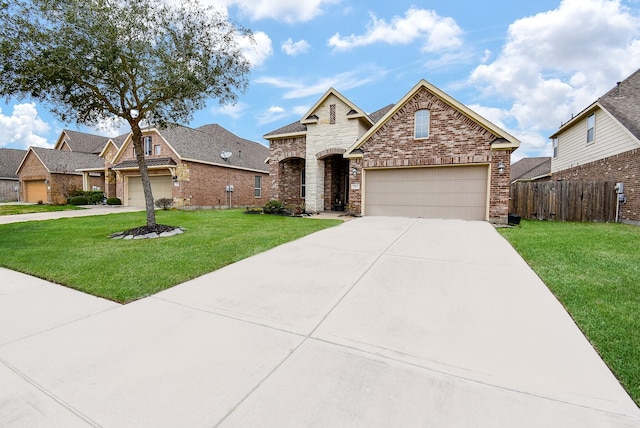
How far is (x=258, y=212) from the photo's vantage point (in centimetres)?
1636

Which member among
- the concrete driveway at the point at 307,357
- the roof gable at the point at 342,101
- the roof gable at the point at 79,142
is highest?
the roof gable at the point at 79,142

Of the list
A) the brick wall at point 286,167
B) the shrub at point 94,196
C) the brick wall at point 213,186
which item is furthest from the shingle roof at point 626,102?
the shrub at point 94,196

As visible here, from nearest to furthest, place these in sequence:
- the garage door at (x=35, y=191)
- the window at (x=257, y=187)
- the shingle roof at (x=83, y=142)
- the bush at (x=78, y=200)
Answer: the bush at (x=78, y=200)
the window at (x=257, y=187)
the garage door at (x=35, y=191)
the shingle roof at (x=83, y=142)

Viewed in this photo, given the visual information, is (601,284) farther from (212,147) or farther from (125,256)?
(212,147)

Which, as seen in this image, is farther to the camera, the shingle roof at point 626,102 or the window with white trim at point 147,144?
the window with white trim at point 147,144

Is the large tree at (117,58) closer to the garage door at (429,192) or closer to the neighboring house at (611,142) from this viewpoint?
the garage door at (429,192)

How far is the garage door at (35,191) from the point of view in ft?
84.4

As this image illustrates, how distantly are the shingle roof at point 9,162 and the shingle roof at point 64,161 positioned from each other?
10758 mm

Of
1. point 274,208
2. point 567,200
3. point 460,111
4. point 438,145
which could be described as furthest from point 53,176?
point 567,200

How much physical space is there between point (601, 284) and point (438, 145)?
874 centimetres

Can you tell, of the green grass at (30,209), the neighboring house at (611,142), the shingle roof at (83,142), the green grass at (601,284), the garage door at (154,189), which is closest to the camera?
the green grass at (601,284)

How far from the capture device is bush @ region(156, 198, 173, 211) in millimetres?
19109

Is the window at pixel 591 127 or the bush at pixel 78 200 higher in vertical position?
the window at pixel 591 127

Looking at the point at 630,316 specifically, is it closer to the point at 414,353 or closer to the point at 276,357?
the point at 414,353
